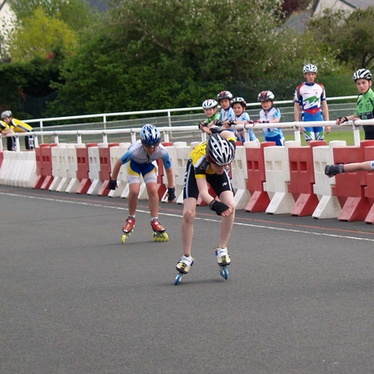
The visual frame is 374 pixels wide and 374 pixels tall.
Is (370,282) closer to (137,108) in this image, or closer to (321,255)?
(321,255)

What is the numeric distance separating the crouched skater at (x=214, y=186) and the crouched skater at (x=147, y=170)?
2754 mm

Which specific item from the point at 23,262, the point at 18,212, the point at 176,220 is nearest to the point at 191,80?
the point at 18,212

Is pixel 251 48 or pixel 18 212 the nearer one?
pixel 18 212

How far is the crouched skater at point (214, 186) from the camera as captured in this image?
34.4ft

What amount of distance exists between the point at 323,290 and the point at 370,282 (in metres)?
0.53

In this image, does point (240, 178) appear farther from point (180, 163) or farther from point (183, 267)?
point (183, 267)

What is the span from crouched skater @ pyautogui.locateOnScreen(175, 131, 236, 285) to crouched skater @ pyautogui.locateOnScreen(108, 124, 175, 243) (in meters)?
2.75

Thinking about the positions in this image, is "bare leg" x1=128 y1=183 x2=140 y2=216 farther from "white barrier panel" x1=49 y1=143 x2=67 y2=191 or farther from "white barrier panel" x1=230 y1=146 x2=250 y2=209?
"white barrier panel" x1=49 y1=143 x2=67 y2=191

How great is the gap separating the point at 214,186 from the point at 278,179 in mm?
6143

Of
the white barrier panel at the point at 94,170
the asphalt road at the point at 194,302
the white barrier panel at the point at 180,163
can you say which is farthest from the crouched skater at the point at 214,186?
the white barrier panel at the point at 94,170

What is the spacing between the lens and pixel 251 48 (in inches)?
1991

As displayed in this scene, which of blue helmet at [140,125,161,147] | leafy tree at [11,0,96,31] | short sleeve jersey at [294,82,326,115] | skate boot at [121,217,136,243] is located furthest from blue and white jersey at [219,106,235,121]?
leafy tree at [11,0,96,31]

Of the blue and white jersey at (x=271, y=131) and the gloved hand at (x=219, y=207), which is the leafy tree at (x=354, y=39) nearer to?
the blue and white jersey at (x=271, y=131)

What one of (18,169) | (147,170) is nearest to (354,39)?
(18,169)
